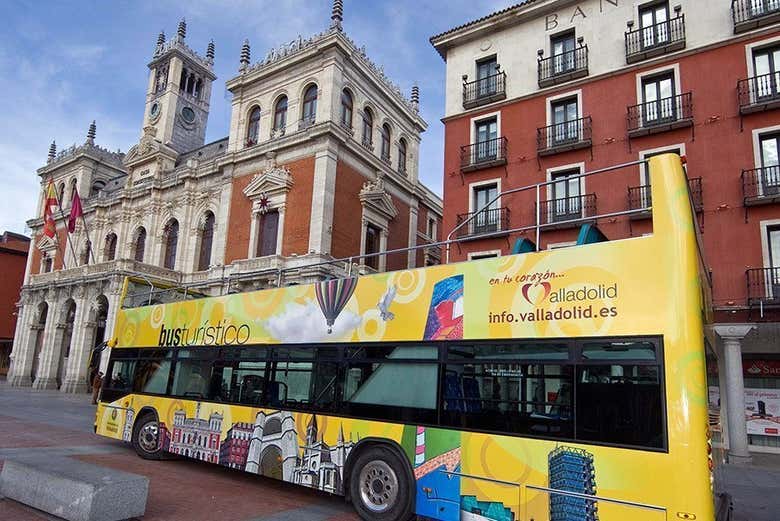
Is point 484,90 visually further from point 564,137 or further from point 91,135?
point 91,135

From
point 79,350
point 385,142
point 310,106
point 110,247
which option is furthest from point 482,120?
point 110,247

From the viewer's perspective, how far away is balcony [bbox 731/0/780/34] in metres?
16.1

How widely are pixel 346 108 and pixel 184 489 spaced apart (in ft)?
75.2

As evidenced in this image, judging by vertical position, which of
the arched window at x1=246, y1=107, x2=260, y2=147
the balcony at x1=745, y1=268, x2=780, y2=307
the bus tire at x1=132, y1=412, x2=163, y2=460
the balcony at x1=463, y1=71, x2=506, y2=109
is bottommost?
the bus tire at x1=132, y1=412, x2=163, y2=460

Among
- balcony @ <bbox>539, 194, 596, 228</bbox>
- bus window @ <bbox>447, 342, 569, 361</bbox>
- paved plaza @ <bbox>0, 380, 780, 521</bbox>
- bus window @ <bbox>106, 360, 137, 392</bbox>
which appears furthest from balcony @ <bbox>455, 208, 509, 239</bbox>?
bus window @ <bbox>447, 342, 569, 361</bbox>

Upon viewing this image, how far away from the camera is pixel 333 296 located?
8.46 metres

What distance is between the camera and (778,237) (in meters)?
15.4

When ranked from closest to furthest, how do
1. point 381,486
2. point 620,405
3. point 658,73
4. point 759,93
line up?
point 620,405, point 381,486, point 759,93, point 658,73

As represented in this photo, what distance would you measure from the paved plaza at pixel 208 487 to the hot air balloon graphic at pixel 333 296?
2.74m

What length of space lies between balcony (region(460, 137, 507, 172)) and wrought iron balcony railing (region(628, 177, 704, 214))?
15.9 ft

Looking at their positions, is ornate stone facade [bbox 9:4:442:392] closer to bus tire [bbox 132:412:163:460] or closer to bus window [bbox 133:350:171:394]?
bus window [bbox 133:350:171:394]

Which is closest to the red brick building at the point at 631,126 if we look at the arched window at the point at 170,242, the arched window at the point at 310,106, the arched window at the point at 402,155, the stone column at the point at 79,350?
the arched window at the point at 310,106

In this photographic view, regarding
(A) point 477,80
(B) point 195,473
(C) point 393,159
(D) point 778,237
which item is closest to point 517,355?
(B) point 195,473

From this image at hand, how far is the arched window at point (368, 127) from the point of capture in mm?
29734
